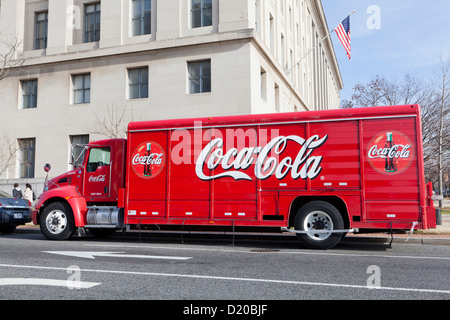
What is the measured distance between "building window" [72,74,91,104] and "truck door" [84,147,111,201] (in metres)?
13.6

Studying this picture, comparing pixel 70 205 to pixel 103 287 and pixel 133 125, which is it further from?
pixel 103 287

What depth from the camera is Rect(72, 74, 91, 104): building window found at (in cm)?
2400

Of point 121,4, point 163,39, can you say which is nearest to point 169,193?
point 163,39

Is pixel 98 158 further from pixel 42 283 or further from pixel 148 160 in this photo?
pixel 42 283

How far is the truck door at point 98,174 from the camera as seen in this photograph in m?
11.4

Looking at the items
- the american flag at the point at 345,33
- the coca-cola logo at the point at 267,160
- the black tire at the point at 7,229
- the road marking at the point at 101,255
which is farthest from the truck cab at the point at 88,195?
the american flag at the point at 345,33

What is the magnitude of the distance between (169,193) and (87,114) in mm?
15215

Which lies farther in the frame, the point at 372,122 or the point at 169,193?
the point at 169,193

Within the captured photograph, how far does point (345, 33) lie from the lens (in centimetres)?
2419

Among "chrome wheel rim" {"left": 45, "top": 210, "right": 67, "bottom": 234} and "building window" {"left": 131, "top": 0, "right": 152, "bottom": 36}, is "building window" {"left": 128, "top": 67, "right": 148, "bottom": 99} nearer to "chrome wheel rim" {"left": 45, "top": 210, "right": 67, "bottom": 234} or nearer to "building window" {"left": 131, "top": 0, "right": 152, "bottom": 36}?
"building window" {"left": 131, "top": 0, "right": 152, "bottom": 36}

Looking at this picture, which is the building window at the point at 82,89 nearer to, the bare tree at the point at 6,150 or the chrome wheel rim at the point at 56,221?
the bare tree at the point at 6,150

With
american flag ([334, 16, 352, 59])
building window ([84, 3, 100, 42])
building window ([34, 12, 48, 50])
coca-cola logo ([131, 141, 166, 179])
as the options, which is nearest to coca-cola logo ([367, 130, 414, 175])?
coca-cola logo ([131, 141, 166, 179])

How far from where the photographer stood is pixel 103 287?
5.49 m

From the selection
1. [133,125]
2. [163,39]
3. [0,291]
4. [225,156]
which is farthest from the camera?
[163,39]
